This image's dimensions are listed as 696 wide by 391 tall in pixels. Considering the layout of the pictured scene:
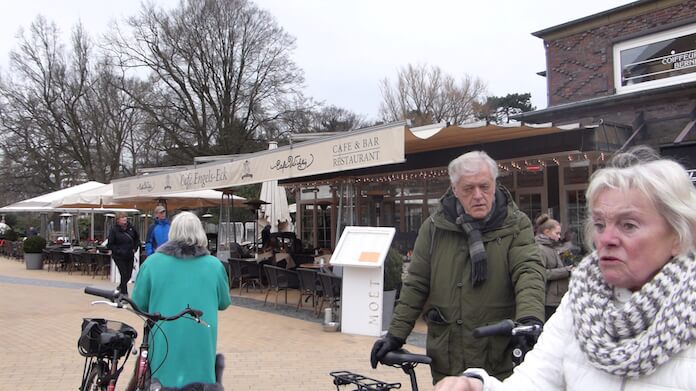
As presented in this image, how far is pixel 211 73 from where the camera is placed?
28625 mm

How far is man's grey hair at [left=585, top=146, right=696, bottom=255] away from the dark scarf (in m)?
0.94

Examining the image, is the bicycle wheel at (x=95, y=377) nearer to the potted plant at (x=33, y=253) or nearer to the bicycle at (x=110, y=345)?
the bicycle at (x=110, y=345)

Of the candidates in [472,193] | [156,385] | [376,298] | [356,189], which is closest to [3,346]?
[376,298]

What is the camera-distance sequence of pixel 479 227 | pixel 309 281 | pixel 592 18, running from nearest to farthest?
pixel 479 227
pixel 309 281
pixel 592 18

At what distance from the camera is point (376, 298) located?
759cm

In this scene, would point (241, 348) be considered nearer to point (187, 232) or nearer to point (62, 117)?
point (187, 232)

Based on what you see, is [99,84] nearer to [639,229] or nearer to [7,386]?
[7,386]

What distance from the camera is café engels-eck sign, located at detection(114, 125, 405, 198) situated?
6.98 m

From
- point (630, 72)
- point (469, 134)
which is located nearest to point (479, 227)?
point (469, 134)

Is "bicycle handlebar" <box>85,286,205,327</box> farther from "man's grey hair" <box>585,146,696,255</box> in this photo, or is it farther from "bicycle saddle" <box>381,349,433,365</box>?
"man's grey hair" <box>585,146,696,255</box>

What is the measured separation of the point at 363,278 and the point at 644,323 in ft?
20.7

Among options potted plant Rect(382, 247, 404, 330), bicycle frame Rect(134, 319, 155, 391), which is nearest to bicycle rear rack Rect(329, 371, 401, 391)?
bicycle frame Rect(134, 319, 155, 391)

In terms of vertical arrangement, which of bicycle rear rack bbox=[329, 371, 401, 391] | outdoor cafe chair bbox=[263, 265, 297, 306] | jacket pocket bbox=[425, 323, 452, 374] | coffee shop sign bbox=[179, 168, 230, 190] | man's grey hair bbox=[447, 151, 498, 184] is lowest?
outdoor cafe chair bbox=[263, 265, 297, 306]

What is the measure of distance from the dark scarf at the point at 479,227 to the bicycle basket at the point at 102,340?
1937 millimetres
